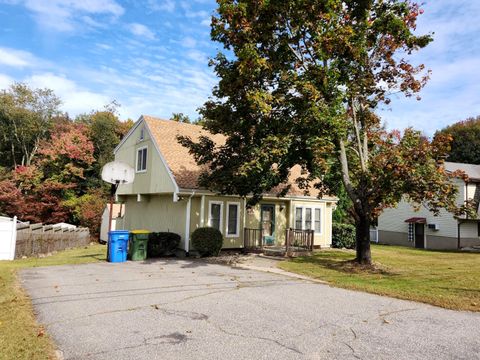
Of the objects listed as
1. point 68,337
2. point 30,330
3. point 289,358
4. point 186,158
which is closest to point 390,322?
point 289,358

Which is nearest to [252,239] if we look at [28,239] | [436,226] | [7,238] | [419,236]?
[28,239]

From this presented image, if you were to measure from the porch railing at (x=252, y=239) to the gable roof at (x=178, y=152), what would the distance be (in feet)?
7.29

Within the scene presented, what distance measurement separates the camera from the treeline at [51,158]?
33.6 m

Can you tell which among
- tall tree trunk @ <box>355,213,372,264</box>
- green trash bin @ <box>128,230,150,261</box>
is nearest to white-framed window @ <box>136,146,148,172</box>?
green trash bin @ <box>128,230,150,261</box>

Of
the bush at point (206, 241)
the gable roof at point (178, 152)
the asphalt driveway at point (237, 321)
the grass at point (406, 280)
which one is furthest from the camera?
the gable roof at point (178, 152)

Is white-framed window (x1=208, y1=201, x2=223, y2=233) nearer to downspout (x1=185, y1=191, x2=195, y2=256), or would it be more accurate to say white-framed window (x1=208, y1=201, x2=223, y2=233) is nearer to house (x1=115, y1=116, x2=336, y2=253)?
house (x1=115, y1=116, x2=336, y2=253)

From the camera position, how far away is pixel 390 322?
23.1 ft

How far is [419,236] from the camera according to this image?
31797 millimetres

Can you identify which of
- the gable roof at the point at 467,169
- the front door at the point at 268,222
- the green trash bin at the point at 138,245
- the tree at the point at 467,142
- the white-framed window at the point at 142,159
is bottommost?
the green trash bin at the point at 138,245

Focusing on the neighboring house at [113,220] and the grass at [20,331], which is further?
the neighboring house at [113,220]

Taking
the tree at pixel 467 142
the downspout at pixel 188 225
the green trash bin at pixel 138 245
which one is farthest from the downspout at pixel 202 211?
the tree at pixel 467 142

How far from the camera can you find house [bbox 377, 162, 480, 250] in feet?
93.5

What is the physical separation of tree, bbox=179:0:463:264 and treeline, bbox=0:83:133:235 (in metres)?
21.2

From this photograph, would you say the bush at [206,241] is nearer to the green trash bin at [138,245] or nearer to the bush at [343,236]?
the green trash bin at [138,245]
